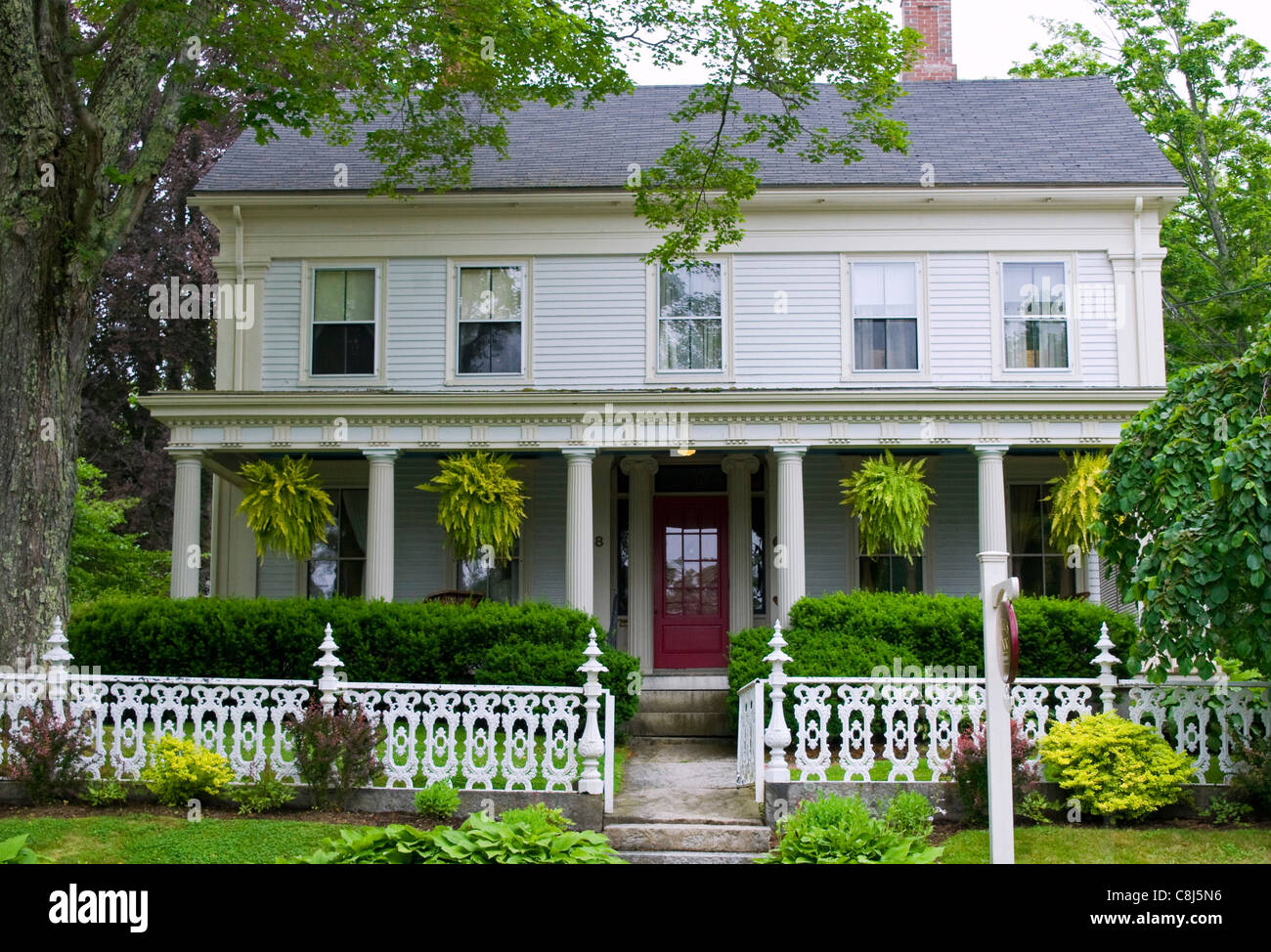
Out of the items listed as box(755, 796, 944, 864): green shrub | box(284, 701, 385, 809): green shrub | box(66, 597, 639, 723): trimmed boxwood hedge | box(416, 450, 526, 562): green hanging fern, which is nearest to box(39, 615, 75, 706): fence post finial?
box(284, 701, 385, 809): green shrub

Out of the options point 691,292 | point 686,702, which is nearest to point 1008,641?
point 686,702

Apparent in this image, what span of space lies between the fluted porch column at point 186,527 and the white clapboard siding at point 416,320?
3.00 m

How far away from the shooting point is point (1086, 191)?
16812mm

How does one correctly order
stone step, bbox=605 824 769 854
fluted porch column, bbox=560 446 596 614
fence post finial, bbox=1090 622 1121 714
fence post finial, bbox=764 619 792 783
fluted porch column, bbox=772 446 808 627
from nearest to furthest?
stone step, bbox=605 824 769 854
fence post finial, bbox=764 619 792 783
fence post finial, bbox=1090 622 1121 714
fluted porch column, bbox=772 446 808 627
fluted porch column, bbox=560 446 596 614

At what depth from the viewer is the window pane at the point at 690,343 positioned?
56.4 feet

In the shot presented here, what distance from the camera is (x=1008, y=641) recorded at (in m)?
6.89

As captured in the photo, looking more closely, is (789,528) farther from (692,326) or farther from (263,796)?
(263,796)

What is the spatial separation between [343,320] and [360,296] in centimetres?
41

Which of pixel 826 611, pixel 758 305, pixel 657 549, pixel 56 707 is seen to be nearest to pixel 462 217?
pixel 758 305

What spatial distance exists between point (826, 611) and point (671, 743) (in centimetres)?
221

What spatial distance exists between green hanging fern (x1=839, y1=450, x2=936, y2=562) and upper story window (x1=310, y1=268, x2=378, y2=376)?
22.4 ft

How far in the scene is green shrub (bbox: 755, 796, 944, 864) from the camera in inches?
308

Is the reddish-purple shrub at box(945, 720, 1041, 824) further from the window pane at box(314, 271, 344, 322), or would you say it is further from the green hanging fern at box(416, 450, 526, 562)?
the window pane at box(314, 271, 344, 322)

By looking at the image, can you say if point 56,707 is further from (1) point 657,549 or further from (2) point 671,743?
(1) point 657,549
